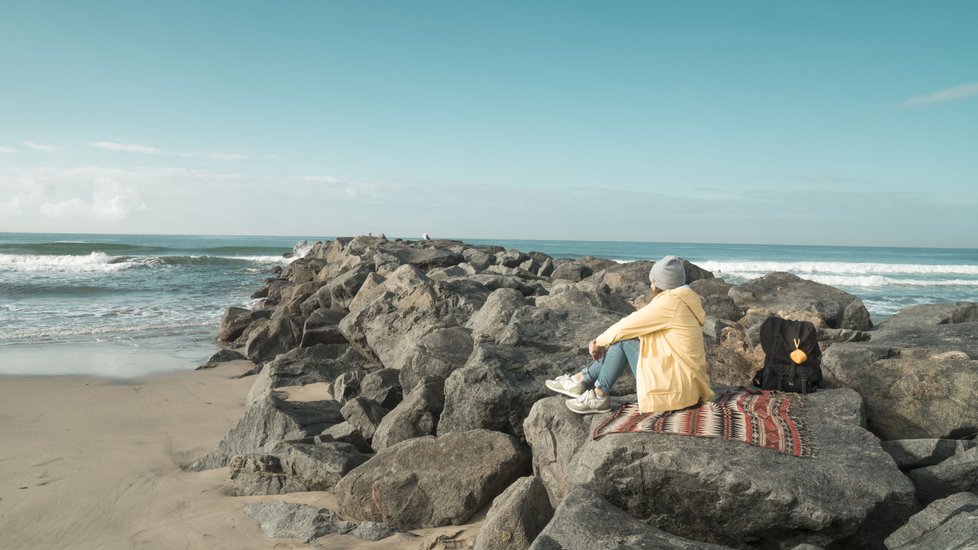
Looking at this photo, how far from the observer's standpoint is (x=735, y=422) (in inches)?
163

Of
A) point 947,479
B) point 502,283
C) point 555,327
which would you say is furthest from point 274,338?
point 947,479

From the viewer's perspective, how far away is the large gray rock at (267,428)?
6.09 metres

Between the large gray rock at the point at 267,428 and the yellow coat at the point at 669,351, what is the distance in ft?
10.9

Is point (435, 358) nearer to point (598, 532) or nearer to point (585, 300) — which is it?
point (585, 300)

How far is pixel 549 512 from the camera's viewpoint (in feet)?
13.5

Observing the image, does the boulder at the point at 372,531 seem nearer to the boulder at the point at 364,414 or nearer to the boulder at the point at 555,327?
the boulder at the point at 364,414

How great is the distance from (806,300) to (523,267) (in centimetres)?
879

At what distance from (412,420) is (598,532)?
2.66 meters

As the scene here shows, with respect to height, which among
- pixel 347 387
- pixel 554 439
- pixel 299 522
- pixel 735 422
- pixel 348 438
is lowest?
pixel 299 522

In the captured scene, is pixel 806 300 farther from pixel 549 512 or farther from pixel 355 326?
pixel 549 512

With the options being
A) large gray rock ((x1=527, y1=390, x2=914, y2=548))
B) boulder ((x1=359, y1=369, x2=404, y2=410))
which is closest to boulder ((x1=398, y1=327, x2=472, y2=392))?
boulder ((x1=359, y1=369, x2=404, y2=410))

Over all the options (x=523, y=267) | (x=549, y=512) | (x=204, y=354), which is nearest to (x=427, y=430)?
(x=549, y=512)

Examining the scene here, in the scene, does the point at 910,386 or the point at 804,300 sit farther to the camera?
the point at 804,300

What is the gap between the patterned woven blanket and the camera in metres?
3.91
